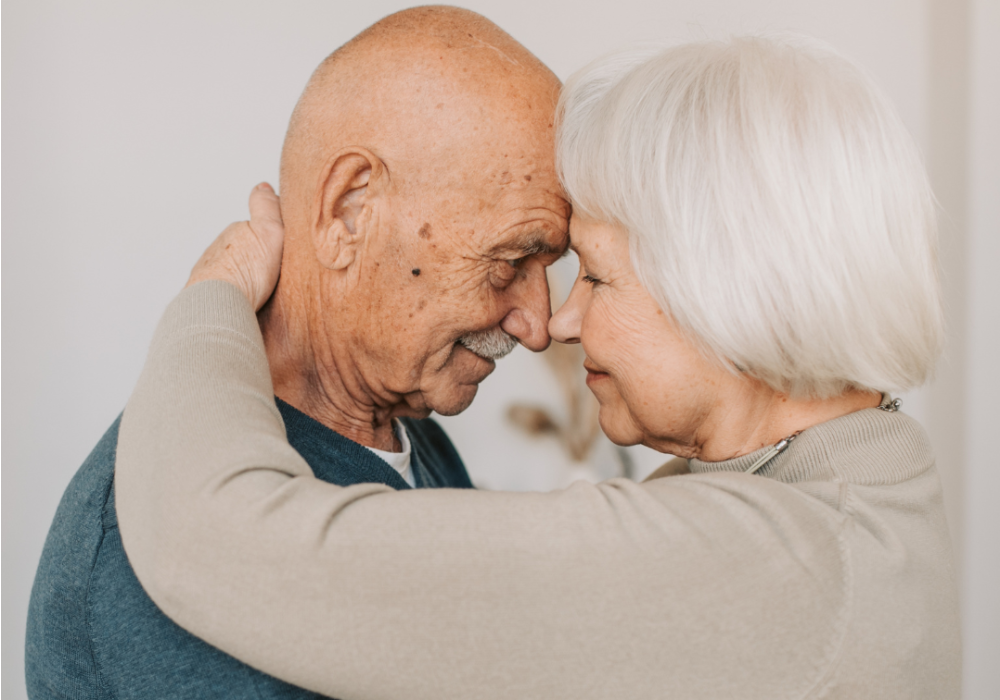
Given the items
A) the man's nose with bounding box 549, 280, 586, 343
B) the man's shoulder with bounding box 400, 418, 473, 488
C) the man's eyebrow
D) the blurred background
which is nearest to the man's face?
the man's eyebrow

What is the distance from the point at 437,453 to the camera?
67.9 inches

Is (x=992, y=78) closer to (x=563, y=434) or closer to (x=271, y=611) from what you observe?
(x=563, y=434)

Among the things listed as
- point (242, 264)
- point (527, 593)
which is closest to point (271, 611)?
point (527, 593)

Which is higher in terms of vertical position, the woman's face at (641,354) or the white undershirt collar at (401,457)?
the woman's face at (641,354)

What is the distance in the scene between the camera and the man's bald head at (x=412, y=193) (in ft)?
3.69

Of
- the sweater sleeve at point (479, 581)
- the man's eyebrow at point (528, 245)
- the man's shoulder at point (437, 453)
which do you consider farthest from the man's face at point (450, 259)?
the sweater sleeve at point (479, 581)

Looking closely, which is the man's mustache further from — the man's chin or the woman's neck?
the woman's neck

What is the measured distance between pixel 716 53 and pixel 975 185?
1055 mm

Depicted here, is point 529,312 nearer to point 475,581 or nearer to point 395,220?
point 395,220

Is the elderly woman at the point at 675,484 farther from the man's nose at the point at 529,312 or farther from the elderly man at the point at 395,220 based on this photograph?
the man's nose at the point at 529,312

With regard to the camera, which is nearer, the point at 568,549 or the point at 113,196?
the point at 568,549

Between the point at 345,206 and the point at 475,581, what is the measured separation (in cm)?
71

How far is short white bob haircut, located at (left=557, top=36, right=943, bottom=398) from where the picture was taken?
2.73 feet

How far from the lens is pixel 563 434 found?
73.7 inches
